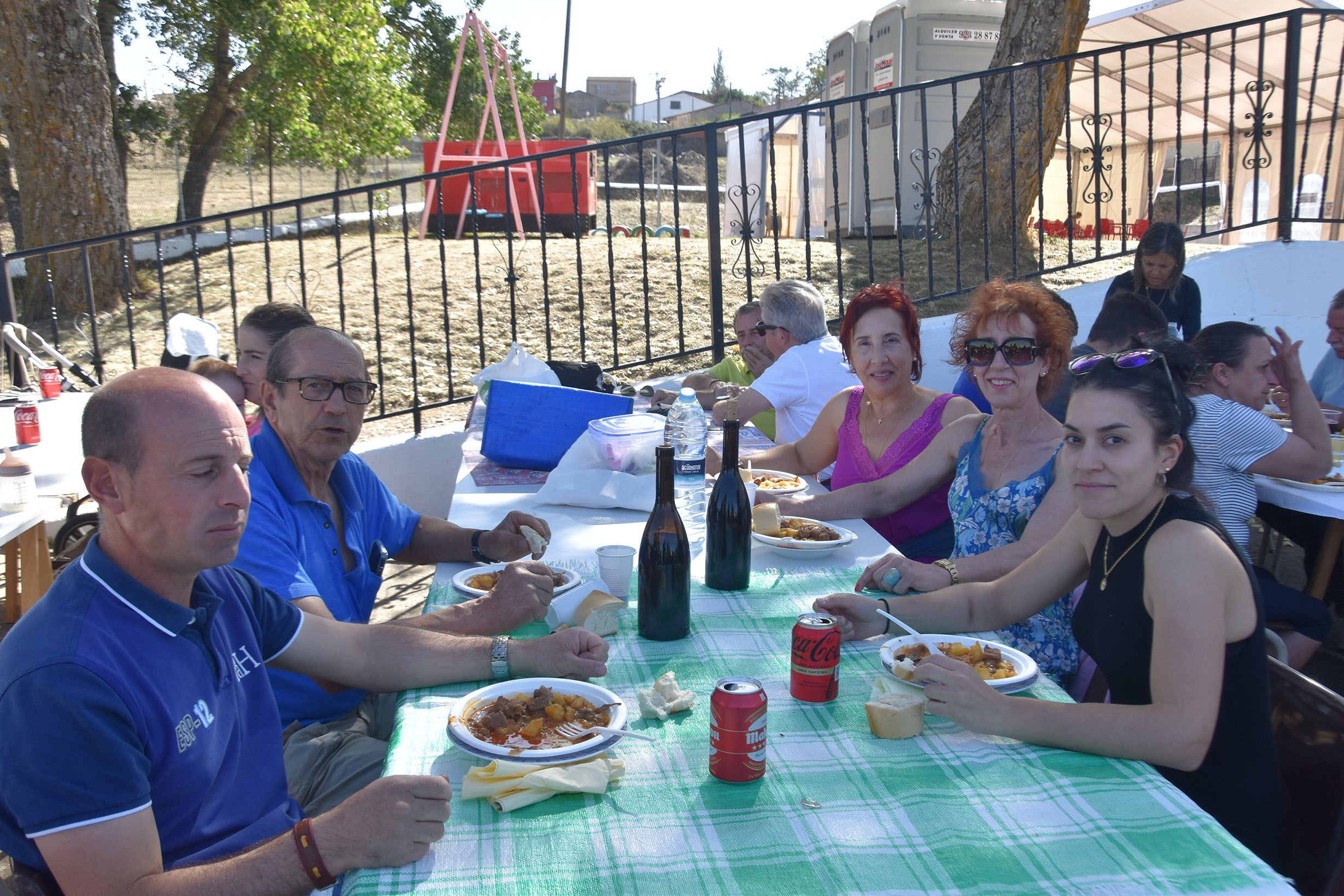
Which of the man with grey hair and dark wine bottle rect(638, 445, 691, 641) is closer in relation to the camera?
dark wine bottle rect(638, 445, 691, 641)

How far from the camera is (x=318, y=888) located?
48.8 inches

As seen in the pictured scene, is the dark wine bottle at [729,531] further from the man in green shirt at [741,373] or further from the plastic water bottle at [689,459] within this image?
the man in green shirt at [741,373]

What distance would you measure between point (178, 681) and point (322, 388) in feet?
3.71

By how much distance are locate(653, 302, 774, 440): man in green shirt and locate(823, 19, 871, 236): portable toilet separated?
21.1ft

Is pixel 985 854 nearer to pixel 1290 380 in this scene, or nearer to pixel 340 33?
pixel 1290 380

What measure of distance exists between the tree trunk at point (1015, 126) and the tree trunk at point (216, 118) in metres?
9.30

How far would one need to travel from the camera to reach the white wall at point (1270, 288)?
691cm

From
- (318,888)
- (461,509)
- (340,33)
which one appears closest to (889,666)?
(318,888)

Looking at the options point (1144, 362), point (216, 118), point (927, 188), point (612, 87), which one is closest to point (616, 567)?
point (1144, 362)

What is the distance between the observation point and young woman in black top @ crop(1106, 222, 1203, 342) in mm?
5566

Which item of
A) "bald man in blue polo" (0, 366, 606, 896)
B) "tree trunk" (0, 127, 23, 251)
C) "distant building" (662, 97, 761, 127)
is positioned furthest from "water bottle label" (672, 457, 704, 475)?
"distant building" (662, 97, 761, 127)

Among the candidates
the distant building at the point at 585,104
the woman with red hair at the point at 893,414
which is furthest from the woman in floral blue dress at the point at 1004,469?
the distant building at the point at 585,104

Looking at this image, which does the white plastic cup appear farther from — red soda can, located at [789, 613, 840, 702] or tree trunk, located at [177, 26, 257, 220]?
tree trunk, located at [177, 26, 257, 220]

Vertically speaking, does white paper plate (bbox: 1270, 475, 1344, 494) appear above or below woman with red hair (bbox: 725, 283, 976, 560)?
below
